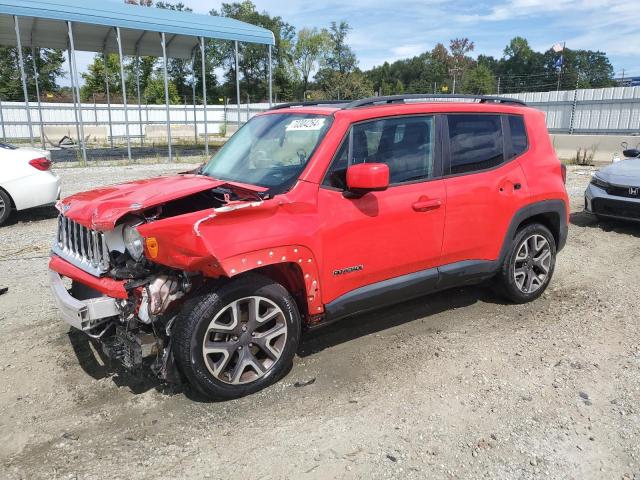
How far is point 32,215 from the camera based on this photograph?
9.10 m

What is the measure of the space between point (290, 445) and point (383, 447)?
529 mm

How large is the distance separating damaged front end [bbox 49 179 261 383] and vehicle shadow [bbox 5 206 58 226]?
20.4 feet

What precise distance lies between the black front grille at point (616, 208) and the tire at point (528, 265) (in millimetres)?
3330

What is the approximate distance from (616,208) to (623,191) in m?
0.27

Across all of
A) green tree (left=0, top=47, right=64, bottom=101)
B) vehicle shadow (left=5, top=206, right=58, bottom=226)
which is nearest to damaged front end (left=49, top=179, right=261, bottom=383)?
vehicle shadow (left=5, top=206, right=58, bottom=226)

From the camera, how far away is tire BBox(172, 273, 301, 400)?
3105 mm

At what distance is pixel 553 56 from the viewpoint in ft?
337

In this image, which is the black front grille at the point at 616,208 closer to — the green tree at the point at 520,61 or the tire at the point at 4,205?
the tire at the point at 4,205

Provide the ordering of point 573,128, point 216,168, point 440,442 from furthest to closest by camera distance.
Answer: point 573,128 → point 216,168 → point 440,442

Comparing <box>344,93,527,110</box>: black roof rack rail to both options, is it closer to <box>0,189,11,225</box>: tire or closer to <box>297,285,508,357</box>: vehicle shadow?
<box>297,285,508,357</box>: vehicle shadow

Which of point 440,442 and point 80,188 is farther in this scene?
point 80,188

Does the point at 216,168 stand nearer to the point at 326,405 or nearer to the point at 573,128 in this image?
the point at 326,405

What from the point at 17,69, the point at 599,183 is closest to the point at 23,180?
the point at 599,183

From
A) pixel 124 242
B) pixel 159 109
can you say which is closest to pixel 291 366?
pixel 124 242
